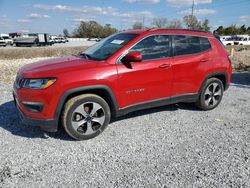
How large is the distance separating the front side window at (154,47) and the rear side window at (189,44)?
0.71ft

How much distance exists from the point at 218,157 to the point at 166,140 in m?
0.87

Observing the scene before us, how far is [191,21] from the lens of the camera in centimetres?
5456

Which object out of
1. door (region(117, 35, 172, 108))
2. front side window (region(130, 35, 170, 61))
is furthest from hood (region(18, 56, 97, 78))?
front side window (region(130, 35, 170, 61))

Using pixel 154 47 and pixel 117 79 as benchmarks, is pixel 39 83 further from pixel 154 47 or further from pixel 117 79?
pixel 154 47

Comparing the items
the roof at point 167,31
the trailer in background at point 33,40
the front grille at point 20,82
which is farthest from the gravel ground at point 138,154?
the trailer in background at point 33,40

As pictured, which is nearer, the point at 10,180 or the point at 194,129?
the point at 10,180

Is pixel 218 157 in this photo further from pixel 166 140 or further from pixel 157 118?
pixel 157 118

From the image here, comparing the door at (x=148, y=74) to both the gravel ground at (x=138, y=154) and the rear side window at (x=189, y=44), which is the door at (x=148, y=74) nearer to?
the rear side window at (x=189, y=44)

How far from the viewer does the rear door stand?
4879 mm

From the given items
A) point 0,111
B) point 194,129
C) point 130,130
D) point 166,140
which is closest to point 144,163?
point 166,140

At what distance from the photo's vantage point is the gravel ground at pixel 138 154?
3.10m

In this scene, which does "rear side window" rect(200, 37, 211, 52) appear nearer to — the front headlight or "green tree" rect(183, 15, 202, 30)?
the front headlight

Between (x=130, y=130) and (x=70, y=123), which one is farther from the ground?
(x=70, y=123)

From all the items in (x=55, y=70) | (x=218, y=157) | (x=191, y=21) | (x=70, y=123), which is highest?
(x=191, y=21)
